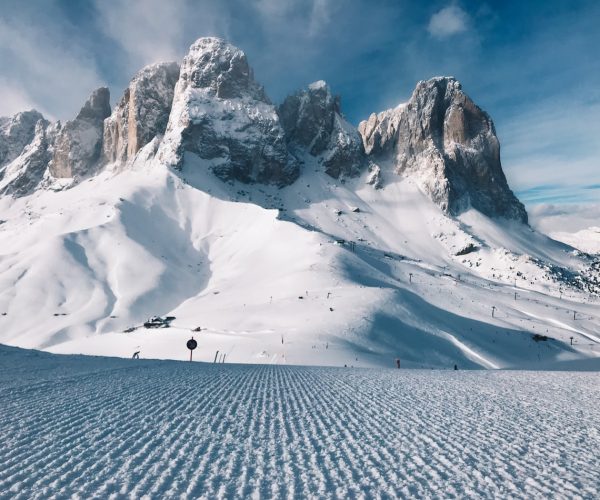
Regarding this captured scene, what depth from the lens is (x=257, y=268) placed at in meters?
95.3

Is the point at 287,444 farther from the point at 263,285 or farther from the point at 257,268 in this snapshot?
the point at 257,268

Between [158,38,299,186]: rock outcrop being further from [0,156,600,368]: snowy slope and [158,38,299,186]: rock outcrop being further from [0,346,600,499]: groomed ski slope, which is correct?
[0,346,600,499]: groomed ski slope

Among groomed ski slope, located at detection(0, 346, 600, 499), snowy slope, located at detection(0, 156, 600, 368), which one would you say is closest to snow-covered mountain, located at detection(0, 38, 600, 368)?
snowy slope, located at detection(0, 156, 600, 368)

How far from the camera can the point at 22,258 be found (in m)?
97.2

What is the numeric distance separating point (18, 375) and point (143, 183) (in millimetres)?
154484

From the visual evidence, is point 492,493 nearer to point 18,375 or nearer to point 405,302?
point 18,375

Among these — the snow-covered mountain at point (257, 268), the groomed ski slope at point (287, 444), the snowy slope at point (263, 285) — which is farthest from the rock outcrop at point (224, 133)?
the groomed ski slope at point (287, 444)

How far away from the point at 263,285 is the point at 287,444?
7297 centimetres

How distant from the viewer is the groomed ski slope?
3.90 m

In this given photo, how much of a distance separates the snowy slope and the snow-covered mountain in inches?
17.8

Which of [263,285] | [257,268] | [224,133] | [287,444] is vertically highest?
[224,133]

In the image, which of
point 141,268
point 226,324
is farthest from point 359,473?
point 141,268

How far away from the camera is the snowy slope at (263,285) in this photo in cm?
4878

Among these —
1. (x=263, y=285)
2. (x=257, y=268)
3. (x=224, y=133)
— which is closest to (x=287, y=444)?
(x=263, y=285)
